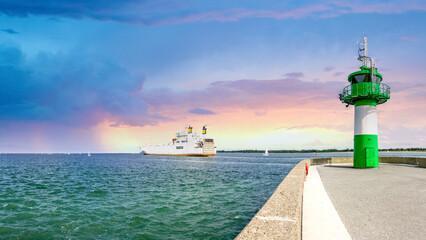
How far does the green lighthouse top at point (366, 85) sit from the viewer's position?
69.3ft

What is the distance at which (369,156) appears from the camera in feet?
70.4

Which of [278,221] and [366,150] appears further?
[366,150]

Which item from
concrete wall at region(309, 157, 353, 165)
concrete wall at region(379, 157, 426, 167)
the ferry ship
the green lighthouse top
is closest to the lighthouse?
the green lighthouse top

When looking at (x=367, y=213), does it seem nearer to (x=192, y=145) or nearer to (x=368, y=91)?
(x=368, y=91)

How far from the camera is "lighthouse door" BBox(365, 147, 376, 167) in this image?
2139cm

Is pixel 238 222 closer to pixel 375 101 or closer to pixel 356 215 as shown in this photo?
pixel 356 215

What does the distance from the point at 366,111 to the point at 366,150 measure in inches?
141

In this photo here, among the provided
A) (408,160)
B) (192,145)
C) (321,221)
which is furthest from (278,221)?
(192,145)

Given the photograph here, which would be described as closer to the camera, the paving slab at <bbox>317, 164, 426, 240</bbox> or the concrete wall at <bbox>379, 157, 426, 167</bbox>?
the paving slab at <bbox>317, 164, 426, 240</bbox>

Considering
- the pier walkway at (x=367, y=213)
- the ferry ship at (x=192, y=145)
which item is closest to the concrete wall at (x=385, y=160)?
the pier walkway at (x=367, y=213)

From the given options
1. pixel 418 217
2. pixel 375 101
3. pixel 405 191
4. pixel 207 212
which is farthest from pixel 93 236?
pixel 375 101

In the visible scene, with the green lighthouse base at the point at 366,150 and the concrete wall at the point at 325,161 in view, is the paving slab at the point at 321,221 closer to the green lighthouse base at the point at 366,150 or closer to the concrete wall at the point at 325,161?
the green lighthouse base at the point at 366,150

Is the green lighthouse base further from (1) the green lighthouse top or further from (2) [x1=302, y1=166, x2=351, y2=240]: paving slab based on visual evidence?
(2) [x1=302, y1=166, x2=351, y2=240]: paving slab

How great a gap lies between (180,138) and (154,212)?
117 meters
